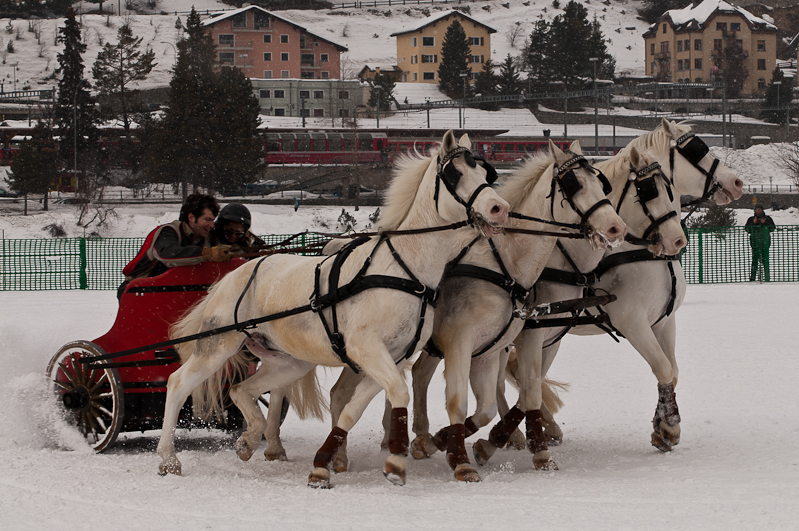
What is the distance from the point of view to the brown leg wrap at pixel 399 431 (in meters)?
5.29

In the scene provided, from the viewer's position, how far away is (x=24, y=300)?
1977cm

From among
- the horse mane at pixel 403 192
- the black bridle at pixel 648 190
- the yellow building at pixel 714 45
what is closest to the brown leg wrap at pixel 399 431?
the horse mane at pixel 403 192

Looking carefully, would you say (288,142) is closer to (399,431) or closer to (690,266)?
(690,266)

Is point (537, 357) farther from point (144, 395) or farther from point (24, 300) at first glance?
point (24, 300)

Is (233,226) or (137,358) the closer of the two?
(137,358)

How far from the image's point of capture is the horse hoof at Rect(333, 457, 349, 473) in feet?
19.8

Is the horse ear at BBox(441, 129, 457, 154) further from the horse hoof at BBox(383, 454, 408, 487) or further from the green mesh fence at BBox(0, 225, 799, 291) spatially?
the green mesh fence at BBox(0, 225, 799, 291)

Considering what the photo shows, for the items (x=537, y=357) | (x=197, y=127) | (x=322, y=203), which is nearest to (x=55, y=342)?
(x=537, y=357)

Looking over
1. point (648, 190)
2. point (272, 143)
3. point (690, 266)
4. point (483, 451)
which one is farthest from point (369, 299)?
point (272, 143)

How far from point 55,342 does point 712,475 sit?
17.9ft

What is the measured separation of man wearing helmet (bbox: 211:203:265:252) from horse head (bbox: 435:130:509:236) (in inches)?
88.1

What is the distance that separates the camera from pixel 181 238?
279 inches

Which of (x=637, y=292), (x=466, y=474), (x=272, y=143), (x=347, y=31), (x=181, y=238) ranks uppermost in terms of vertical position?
(x=347, y=31)

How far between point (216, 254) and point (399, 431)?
7.13 feet
